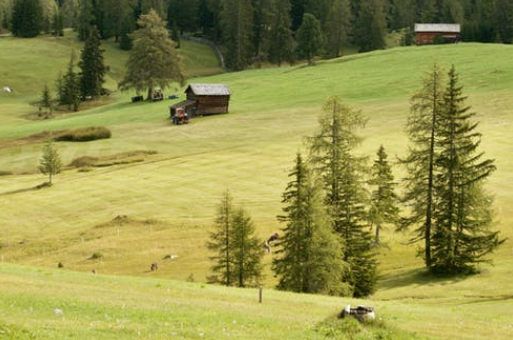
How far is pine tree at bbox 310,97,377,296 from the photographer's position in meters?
39.7

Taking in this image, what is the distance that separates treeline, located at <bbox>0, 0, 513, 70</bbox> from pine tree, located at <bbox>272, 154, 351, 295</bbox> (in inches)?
4657

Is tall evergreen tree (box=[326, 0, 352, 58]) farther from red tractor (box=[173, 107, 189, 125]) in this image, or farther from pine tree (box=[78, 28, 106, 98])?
red tractor (box=[173, 107, 189, 125])

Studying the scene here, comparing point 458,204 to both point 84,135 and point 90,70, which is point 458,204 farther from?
point 90,70

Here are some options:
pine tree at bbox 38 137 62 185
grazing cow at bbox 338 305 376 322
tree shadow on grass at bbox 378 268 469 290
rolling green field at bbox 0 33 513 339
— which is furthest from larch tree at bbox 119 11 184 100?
grazing cow at bbox 338 305 376 322

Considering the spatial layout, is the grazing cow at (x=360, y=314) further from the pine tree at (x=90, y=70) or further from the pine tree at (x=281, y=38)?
the pine tree at (x=281, y=38)

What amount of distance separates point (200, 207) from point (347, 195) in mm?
21553

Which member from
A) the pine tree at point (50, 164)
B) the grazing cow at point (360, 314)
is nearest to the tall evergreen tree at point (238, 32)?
the pine tree at point (50, 164)

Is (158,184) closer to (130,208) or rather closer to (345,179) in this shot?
(130,208)

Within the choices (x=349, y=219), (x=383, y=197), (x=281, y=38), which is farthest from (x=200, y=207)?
(x=281, y=38)

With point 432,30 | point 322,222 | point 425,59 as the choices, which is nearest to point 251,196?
point 322,222

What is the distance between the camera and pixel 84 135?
9150cm

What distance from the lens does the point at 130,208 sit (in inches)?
2382

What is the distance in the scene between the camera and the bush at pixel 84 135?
91.2 meters

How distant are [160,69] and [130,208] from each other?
6135 centimetres
